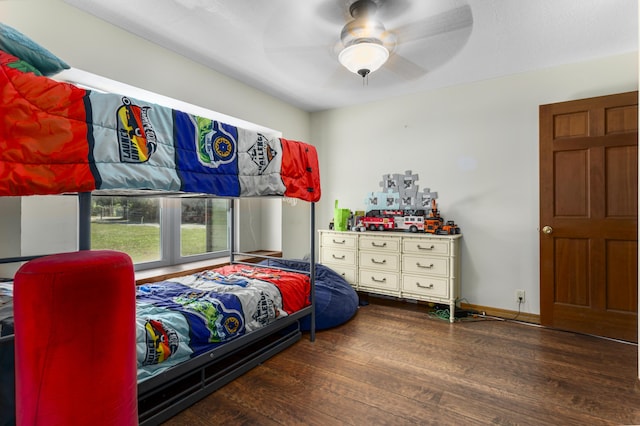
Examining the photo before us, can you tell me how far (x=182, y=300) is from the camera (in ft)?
6.40

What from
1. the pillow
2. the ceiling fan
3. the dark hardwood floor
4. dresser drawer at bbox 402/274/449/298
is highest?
the ceiling fan

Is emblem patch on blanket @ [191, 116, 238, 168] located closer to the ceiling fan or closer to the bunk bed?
the bunk bed

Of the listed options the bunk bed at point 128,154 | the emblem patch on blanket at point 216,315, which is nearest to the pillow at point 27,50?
the bunk bed at point 128,154

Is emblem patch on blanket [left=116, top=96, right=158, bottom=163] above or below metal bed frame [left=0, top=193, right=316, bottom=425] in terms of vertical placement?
above

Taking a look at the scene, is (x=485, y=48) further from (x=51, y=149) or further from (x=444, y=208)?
(x=51, y=149)

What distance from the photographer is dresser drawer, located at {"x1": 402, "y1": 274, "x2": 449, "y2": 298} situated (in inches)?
115

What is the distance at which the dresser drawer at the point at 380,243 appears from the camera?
3180 millimetres

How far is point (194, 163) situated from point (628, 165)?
315 centimetres

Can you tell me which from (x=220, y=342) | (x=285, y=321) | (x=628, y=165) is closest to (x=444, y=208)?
(x=628, y=165)

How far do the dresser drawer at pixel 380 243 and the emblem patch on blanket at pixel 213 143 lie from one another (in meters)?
1.96

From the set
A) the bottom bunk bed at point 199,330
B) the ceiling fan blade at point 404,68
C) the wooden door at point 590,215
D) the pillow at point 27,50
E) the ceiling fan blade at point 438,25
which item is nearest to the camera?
the pillow at point 27,50

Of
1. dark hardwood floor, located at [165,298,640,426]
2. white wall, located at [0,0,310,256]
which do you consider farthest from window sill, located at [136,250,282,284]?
dark hardwood floor, located at [165,298,640,426]

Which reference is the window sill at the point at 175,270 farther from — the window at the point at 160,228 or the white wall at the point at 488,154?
the white wall at the point at 488,154

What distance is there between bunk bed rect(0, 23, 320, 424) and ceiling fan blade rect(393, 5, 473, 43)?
1.17m
